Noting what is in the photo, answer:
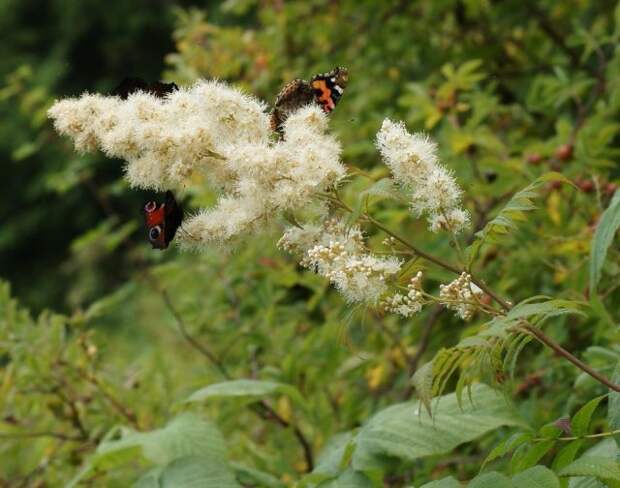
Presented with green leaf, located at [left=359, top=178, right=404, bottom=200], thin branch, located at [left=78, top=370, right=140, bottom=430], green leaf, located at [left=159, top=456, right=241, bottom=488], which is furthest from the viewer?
thin branch, located at [left=78, top=370, right=140, bottom=430]

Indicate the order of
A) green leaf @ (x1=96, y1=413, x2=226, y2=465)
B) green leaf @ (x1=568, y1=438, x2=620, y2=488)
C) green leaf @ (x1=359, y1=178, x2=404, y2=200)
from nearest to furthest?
1. green leaf @ (x1=359, y1=178, x2=404, y2=200)
2. green leaf @ (x1=568, y1=438, x2=620, y2=488)
3. green leaf @ (x1=96, y1=413, x2=226, y2=465)

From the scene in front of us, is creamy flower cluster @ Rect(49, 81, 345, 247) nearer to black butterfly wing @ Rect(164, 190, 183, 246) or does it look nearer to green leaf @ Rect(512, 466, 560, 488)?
black butterfly wing @ Rect(164, 190, 183, 246)

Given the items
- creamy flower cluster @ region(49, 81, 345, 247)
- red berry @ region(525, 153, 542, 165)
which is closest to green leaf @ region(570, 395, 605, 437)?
creamy flower cluster @ region(49, 81, 345, 247)

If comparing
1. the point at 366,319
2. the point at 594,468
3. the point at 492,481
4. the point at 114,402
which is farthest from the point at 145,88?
the point at 366,319

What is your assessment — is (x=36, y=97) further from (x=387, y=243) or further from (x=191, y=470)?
(x=387, y=243)

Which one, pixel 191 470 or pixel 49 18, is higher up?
pixel 49 18

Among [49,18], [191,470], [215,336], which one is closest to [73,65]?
[49,18]

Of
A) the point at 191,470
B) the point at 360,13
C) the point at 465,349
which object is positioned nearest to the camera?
the point at 465,349

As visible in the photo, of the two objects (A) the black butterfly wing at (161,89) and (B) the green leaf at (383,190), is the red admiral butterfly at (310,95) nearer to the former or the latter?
(A) the black butterfly wing at (161,89)
